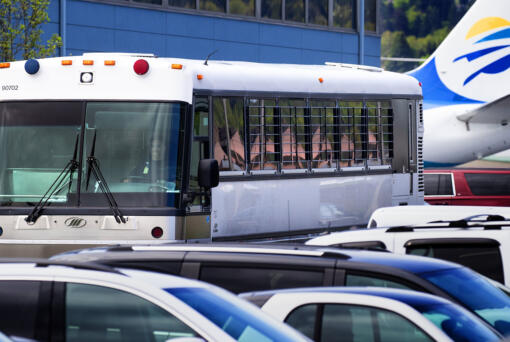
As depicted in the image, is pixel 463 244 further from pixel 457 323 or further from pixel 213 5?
pixel 213 5

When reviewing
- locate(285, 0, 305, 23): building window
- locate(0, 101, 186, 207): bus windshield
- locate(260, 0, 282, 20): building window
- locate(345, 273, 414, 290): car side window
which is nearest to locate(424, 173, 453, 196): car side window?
locate(0, 101, 186, 207): bus windshield

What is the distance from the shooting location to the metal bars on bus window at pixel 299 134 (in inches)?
570

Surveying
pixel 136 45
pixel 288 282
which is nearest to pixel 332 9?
pixel 136 45

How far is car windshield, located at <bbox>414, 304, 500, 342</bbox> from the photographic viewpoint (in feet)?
18.6

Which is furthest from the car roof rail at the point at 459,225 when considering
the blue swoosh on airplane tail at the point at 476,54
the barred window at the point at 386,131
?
the blue swoosh on airplane tail at the point at 476,54

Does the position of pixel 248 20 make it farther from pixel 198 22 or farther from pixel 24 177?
pixel 24 177

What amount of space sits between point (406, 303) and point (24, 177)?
865 cm

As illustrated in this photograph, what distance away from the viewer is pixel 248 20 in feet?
112

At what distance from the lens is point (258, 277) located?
7.00 m

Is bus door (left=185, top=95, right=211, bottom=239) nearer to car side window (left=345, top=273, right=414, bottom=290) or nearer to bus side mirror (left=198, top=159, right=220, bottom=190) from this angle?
bus side mirror (left=198, top=159, right=220, bottom=190)

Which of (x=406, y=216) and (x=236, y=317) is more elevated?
(x=406, y=216)

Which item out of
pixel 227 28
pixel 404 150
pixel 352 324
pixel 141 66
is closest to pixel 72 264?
pixel 352 324

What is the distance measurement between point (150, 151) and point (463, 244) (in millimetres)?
5251

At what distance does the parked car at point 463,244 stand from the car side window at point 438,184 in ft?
44.8
